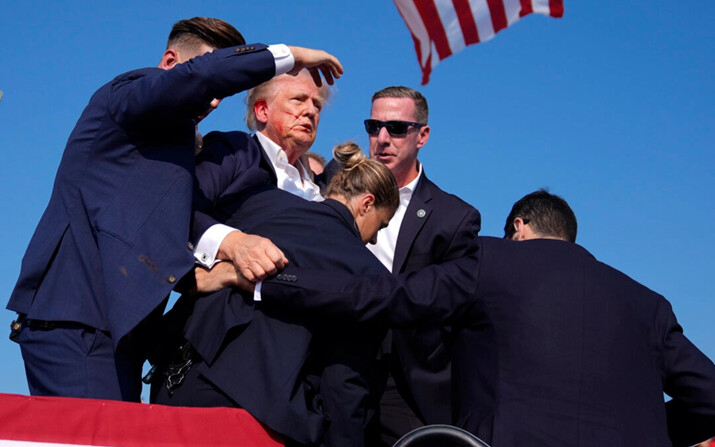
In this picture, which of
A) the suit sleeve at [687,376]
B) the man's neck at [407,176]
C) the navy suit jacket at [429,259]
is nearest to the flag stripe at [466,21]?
the navy suit jacket at [429,259]

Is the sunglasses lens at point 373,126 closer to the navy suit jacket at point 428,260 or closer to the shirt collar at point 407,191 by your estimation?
the shirt collar at point 407,191

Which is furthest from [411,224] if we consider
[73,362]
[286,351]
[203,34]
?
[73,362]

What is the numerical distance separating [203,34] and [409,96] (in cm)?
311

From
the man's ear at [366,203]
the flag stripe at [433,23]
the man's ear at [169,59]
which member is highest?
the flag stripe at [433,23]

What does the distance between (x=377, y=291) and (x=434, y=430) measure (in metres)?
0.67

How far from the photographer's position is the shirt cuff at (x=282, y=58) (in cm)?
381

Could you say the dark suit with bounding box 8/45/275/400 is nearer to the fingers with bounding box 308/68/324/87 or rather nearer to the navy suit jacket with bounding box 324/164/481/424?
the fingers with bounding box 308/68/324/87

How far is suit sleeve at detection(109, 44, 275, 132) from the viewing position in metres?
3.55

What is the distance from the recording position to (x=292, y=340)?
11.5 ft

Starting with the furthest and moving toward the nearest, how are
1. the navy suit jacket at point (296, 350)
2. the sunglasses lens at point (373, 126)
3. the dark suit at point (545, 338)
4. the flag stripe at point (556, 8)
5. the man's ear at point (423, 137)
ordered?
the man's ear at point (423, 137), the sunglasses lens at point (373, 126), the flag stripe at point (556, 8), the dark suit at point (545, 338), the navy suit jacket at point (296, 350)

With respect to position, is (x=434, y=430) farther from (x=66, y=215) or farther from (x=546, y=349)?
(x=66, y=215)

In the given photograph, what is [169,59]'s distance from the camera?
429 cm

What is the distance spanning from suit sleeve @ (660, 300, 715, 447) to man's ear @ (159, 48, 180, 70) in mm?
2552

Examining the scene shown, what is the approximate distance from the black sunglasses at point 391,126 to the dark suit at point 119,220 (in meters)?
3.25
